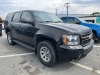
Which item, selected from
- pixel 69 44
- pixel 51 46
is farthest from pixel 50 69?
pixel 69 44

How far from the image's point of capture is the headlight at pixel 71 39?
366 cm

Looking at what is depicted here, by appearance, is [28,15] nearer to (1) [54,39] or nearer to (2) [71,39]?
(1) [54,39]

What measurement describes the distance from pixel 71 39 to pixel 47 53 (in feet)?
3.25

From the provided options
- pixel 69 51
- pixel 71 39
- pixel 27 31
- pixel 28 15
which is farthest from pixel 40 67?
pixel 28 15

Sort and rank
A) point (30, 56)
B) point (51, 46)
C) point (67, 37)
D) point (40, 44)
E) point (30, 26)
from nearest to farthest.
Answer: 1. point (67, 37)
2. point (51, 46)
3. point (40, 44)
4. point (30, 26)
5. point (30, 56)

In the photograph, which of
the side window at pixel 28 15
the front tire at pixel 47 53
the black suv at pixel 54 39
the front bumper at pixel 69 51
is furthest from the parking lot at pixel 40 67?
the side window at pixel 28 15

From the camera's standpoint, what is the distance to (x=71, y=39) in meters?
3.68

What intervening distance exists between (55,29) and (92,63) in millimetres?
1864

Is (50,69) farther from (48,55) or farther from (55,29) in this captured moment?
(55,29)

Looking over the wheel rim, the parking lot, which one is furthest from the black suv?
the parking lot

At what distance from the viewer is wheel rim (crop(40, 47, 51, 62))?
13.6 feet

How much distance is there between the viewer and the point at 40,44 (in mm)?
4293

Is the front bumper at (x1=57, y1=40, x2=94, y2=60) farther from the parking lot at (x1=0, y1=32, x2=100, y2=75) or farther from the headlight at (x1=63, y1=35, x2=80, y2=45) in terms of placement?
the parking lot at (x1=0, y1=32, x2=100, y2=75)

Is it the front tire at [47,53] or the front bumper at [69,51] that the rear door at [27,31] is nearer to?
the front tire at [47,53]
